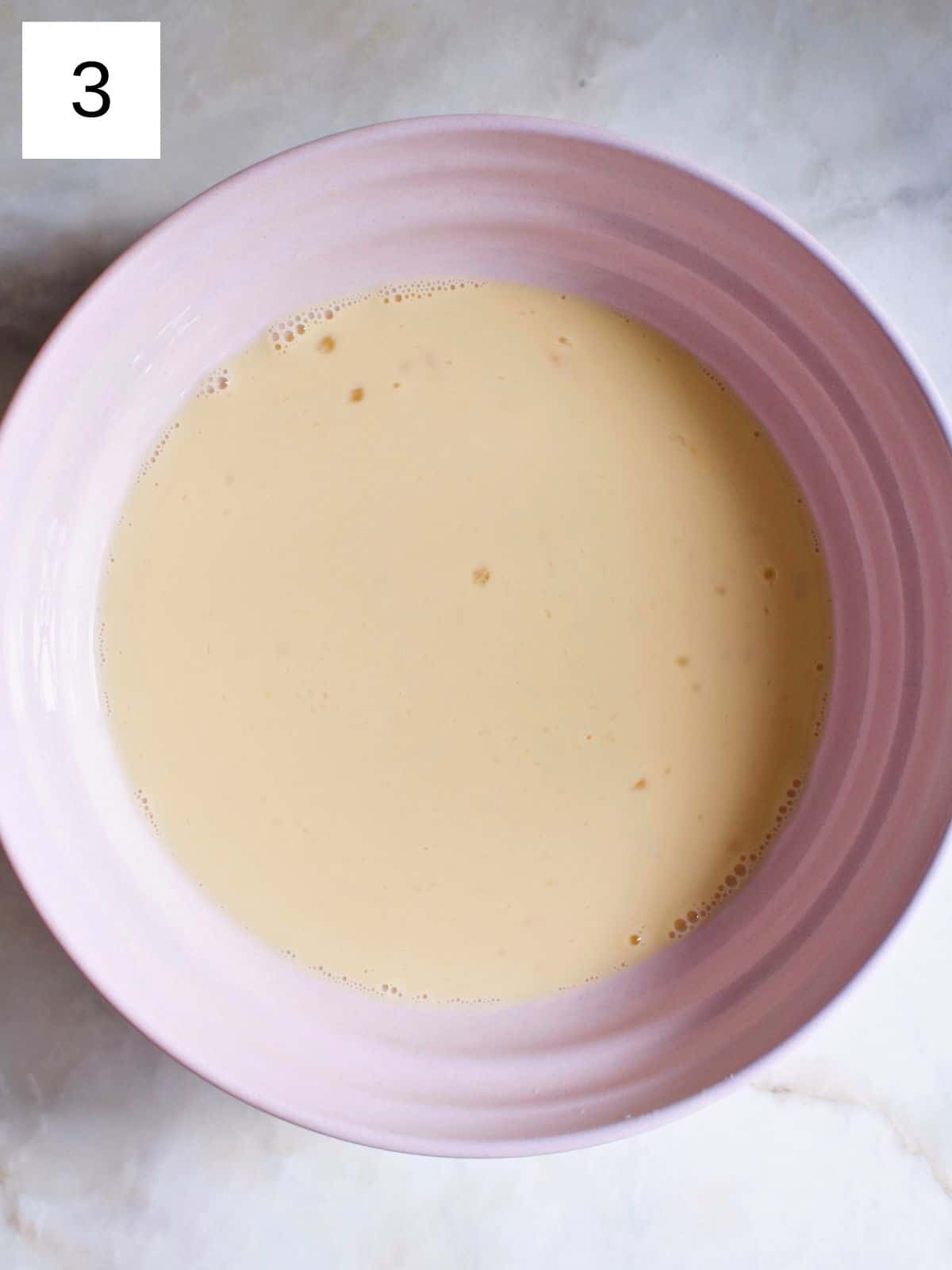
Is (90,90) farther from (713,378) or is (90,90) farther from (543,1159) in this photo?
(543,1159)

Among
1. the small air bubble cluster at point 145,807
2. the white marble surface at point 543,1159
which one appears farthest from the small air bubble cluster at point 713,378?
the small air bubble cluster at point 145,807

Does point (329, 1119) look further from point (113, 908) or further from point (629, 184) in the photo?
point (629, 184)

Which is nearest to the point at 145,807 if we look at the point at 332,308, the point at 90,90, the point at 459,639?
the point at 459,639

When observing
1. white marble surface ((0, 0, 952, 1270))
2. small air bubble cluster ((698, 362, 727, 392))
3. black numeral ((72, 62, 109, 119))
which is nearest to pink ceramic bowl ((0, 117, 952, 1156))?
small air bubble cluster ((698, 362, 727, 392))

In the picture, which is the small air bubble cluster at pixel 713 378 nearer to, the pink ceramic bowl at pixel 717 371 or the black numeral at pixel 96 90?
the pink ceramic bowl at pixel 717 371

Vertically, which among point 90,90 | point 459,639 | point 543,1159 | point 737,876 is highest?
point 90,90

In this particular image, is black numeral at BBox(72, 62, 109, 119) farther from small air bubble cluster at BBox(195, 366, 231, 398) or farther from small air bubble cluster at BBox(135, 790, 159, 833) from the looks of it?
small air bubble cluster at BBox(135, 790, 159, 833)
